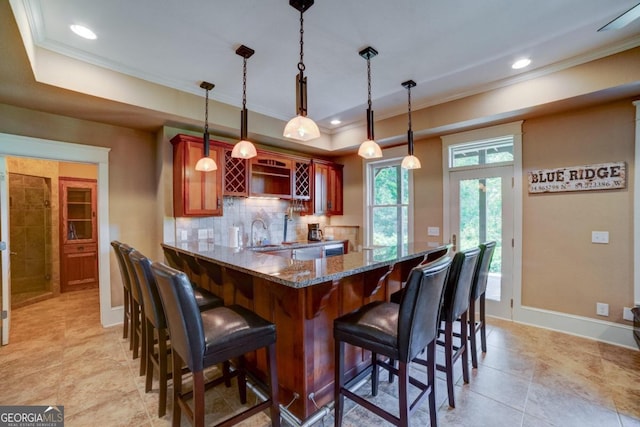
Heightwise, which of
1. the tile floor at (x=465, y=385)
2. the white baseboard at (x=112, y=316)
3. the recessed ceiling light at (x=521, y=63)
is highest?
the recessed ceiling light at (x=521, y=63)

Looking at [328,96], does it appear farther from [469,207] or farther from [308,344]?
[308,344]

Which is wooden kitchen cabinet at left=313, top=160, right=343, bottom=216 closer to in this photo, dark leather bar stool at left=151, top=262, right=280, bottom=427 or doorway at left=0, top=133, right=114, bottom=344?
doorway at left=0, top=133, right=114, bottom=344

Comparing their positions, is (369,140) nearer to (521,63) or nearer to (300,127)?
(300,127)

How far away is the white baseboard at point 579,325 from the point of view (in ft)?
9.39

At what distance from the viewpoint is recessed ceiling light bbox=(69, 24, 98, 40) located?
2.21 metres

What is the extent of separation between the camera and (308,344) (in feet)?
5.84

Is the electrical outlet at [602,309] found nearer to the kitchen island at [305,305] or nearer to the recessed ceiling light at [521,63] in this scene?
the kitchen island at [305,305]

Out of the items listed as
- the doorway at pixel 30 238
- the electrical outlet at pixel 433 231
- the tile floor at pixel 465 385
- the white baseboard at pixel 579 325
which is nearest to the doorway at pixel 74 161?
the tile floor at pixel 465 385

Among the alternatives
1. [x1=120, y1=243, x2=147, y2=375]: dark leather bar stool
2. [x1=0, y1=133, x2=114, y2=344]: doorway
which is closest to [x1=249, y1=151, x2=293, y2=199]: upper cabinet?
[x1=0, y1=133, x2=114, y2=344]: doorway

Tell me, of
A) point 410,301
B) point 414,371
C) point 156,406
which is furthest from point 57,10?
point 414,371

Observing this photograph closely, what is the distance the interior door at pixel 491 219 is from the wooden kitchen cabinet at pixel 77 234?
6.33 meters

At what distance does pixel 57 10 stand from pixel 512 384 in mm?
4470

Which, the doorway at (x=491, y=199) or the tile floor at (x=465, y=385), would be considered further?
the doorway at (x=491, y=199)

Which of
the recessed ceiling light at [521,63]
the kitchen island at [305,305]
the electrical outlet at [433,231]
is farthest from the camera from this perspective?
the electrical outlet at [433,231]
